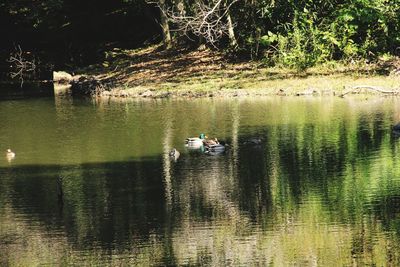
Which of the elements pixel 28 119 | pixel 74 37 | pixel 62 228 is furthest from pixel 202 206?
pixel 74 37

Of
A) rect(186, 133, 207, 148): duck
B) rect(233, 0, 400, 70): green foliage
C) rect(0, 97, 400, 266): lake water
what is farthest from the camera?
rect(233, 0, 400, 70): green foliage

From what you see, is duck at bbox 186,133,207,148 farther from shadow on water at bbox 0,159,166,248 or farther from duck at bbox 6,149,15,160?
duck at bbox 6,149,15,160

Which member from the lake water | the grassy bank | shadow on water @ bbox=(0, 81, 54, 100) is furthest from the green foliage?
shadow on water @ bbox=(0, 81, 54, 100)

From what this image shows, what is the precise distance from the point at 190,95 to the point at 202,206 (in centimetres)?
2458

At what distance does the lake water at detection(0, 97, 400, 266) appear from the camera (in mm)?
19812

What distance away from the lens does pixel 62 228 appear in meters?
Result: 22.0

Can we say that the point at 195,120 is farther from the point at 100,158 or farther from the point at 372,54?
the point at 372,54

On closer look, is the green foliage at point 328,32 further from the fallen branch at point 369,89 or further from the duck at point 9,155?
the duck at point 9,155

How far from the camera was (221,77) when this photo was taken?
1989 inches

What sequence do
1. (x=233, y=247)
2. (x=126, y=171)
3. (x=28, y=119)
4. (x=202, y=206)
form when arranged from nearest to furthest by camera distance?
1. (x=233, y=247)
2. (x=202, y=206)
3. (x=126, y=171)
4. (x=28, y=119)


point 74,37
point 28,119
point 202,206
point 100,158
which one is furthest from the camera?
point 74,37

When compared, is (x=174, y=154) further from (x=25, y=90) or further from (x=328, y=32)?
(x=25, y=90)

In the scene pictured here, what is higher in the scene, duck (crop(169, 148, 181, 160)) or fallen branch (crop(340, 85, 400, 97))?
fallen branch (crop(340, 85, 400, 97))

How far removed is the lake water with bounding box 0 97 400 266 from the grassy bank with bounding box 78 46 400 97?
500cm
